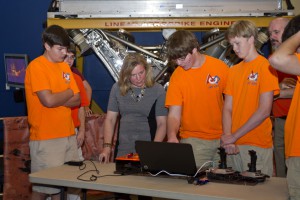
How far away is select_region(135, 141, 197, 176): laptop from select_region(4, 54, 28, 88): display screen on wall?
4.09 meters

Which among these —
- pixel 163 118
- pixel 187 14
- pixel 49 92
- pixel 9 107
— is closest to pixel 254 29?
pixel 163 118

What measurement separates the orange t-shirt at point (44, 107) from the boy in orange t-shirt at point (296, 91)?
76.2 inches

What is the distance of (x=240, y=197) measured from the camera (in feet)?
9.07

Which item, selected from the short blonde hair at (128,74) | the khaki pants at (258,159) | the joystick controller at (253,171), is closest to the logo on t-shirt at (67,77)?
the short blonde hair at (128,74)

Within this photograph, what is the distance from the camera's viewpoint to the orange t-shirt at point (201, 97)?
3.84m

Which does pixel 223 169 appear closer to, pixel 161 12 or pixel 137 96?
pixel 137 96

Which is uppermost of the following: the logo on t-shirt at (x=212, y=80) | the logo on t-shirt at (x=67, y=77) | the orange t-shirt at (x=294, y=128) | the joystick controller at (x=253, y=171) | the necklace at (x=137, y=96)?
the logo on t-shirt at (x=67, y=77)

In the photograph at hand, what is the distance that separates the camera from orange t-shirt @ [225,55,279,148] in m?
3.49

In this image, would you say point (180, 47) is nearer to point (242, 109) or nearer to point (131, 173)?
point (242, 109)

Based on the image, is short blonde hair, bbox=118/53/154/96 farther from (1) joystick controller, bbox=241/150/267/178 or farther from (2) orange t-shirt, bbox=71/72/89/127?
(1) joystick controller, bbox=241/150/267/178

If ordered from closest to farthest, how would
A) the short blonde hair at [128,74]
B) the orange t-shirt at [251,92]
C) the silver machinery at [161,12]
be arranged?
the orange t-shirt at [251,92] → the short blonde hair at [128,74] → the silver machinery at [161,12]

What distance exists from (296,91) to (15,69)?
17.5 feet

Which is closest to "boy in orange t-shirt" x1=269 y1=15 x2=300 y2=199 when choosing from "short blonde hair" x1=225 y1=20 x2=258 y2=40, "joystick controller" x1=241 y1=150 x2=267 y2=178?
"joystick controller" x1=241 y1=150 x2=267 y2=178

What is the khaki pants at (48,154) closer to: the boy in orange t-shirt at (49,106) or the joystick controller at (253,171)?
the boy in orange t-shirt at (49,106)
